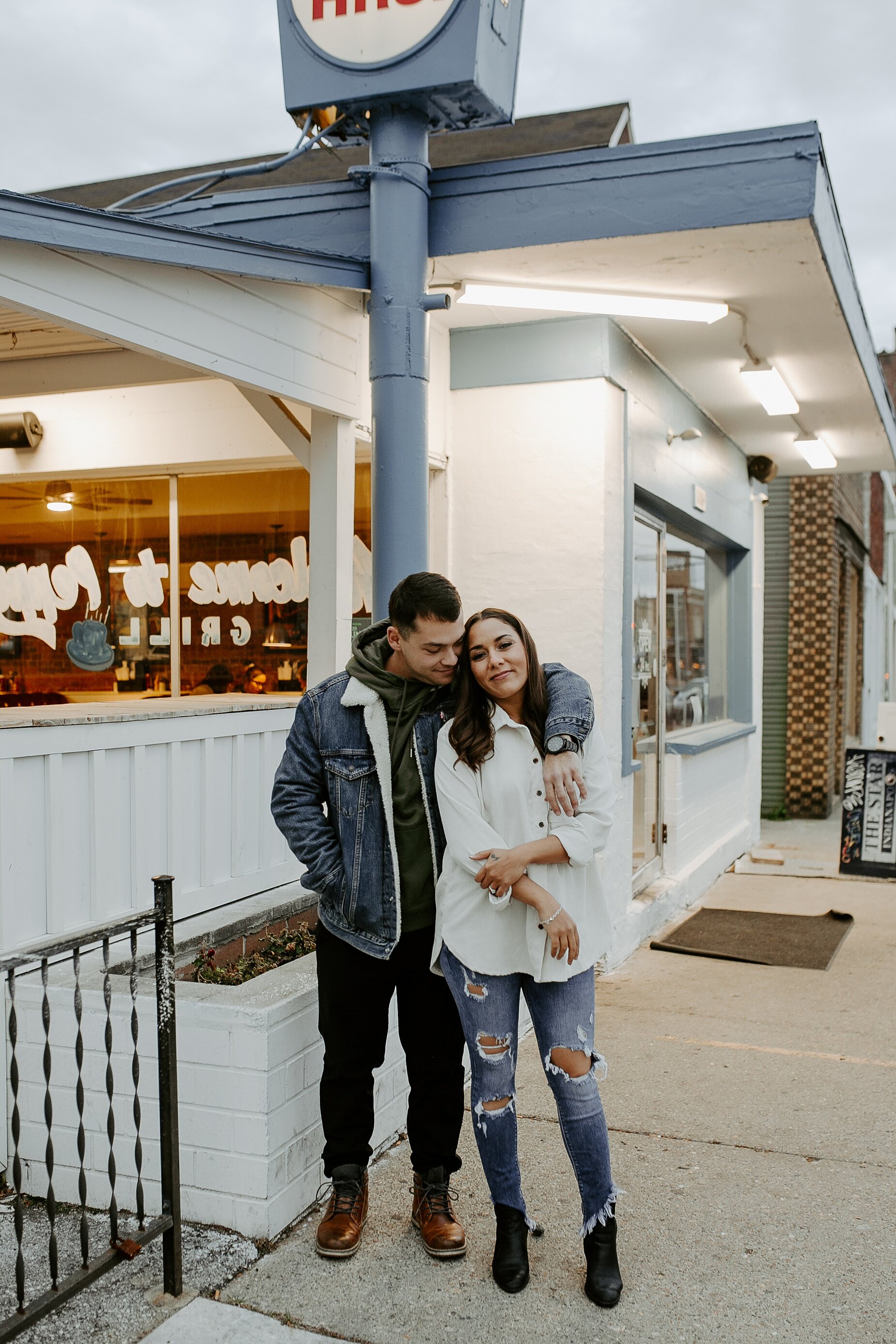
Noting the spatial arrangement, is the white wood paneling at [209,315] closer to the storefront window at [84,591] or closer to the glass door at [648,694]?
the storefront window at [84,591]

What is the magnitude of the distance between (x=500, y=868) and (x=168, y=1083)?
1.02 meters

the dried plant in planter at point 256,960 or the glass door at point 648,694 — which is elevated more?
the glass door at point 648,694

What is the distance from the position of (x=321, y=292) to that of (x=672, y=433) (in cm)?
293

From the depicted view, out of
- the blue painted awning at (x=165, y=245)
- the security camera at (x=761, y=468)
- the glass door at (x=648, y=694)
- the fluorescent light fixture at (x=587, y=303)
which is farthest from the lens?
the security camera at (x=761, y=468)

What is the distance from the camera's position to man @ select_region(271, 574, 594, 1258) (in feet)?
10.2

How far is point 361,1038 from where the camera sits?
323 cm

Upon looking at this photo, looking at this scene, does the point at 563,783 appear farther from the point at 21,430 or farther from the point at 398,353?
the point at 21,430

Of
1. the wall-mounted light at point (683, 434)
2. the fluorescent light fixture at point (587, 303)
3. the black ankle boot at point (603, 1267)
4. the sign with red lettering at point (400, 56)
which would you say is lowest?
the black ankle boot at point (603, 1267)

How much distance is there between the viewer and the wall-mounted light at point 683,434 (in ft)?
23.6

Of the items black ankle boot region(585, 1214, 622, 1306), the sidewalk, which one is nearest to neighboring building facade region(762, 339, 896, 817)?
the sidewalk

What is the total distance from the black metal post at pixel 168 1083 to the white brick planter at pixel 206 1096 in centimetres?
28

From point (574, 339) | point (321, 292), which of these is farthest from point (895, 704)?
point (321, 292)

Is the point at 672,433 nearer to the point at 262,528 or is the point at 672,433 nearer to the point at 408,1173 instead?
the point at 262,528

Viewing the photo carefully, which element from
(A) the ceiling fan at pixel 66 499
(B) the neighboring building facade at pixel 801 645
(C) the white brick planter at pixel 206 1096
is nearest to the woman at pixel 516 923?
(C) the white brick planter at pixel 206 1096
